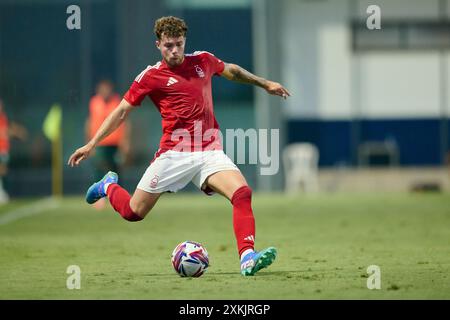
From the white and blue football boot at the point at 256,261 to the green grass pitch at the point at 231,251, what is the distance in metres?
0.09

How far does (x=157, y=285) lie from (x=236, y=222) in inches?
42.0

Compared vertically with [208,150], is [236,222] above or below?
below

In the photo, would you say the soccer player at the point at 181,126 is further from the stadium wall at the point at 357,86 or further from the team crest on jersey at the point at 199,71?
the stadium wall at the point at 357,86

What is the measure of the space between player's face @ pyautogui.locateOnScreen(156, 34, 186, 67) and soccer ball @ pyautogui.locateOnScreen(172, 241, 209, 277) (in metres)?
1.77

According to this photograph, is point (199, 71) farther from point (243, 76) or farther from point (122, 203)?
point (122, 203)

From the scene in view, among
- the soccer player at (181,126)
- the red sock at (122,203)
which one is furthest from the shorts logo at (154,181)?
the red sock at (122,203)

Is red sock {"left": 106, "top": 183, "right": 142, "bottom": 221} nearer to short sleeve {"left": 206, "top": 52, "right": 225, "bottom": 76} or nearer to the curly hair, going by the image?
short sleeve {"left": 206, "top": 52, "right": 225, "bottom": 76}

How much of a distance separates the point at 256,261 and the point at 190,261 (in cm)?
71

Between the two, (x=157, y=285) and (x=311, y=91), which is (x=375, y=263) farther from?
(x=311, y=91)

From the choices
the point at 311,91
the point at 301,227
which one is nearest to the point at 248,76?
the point at 301,227

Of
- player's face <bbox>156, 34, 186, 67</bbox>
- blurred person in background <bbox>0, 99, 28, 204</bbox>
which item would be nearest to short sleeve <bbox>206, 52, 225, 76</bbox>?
player's face <bbox>156, 34, 186, 67</bbox>

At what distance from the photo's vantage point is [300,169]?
30.9 m

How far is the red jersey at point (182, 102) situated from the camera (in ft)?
36.1
